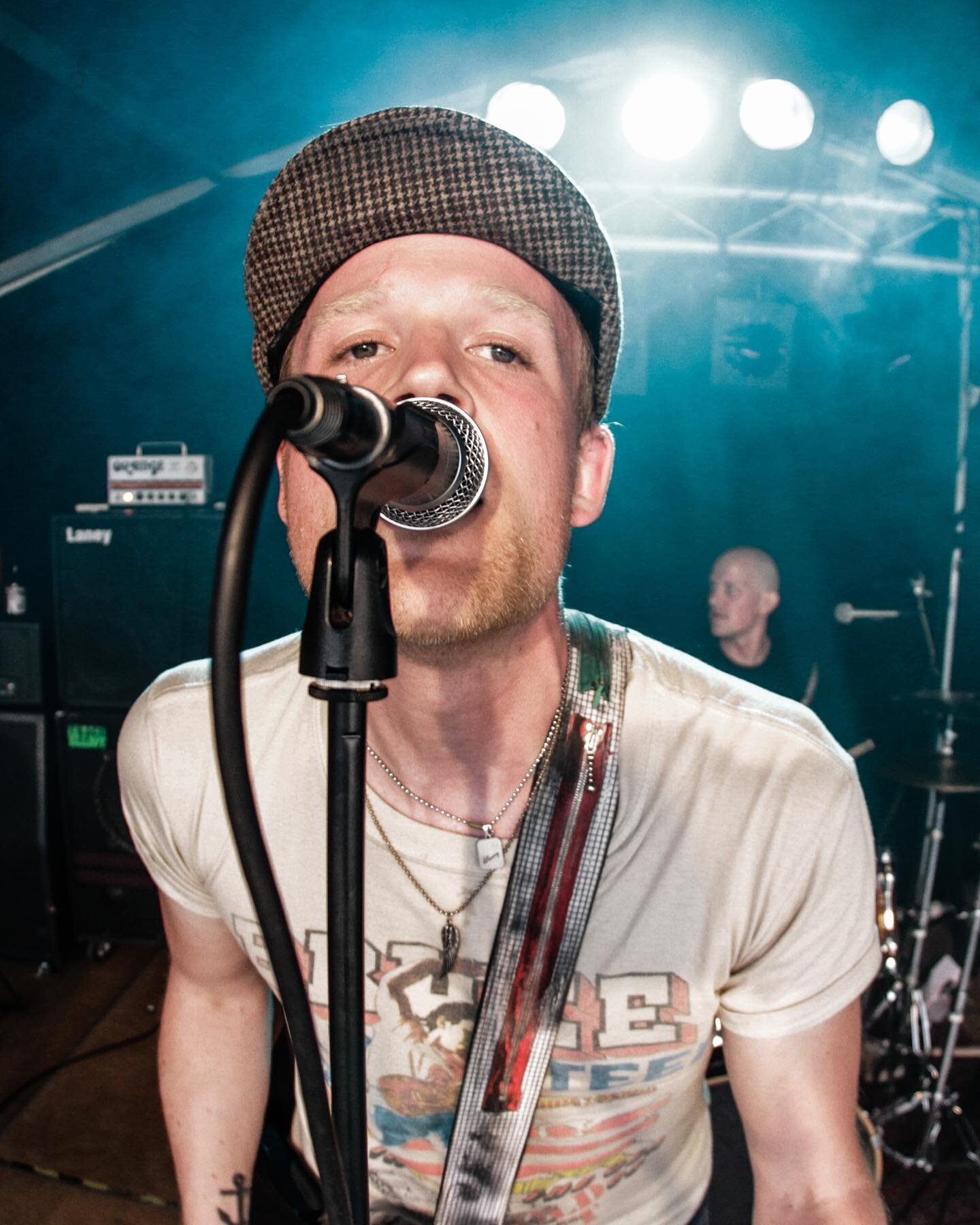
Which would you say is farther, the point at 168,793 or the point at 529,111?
the point at 529,111

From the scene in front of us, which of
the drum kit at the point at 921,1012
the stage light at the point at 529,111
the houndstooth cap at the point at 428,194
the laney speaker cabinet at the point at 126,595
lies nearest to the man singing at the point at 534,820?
the houndstooth cap at the point at 428,194

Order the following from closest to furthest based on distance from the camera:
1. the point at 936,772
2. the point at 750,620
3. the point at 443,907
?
1. the point at 443,907
2. the point at 936,772
3. the point at 750,620

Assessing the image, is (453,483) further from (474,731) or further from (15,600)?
(15,600)

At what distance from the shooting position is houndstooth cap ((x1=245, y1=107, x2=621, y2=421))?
1.16 meters

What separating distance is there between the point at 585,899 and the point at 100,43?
448 centimetres

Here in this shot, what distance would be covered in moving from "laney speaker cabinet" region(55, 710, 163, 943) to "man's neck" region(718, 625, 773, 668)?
3.02 m

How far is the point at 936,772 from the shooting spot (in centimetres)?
320

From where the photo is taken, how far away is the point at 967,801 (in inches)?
177

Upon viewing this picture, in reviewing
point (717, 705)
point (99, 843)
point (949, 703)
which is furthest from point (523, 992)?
point (99, 843)

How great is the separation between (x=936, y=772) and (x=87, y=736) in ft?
11.9

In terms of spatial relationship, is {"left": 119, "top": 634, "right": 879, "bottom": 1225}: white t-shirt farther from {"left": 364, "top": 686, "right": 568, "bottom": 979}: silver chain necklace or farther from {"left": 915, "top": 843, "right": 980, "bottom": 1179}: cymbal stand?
{"left": 915, "top": 843, "right": 980, "bottom": 1179}: cymbal stand

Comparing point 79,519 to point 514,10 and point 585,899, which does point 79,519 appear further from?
point 585,899

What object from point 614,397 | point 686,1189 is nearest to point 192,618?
point 614,397

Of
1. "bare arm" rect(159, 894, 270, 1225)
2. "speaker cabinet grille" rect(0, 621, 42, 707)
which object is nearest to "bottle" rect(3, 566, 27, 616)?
"speaker cabinet grille" rect(0, 621, 42, 707)
